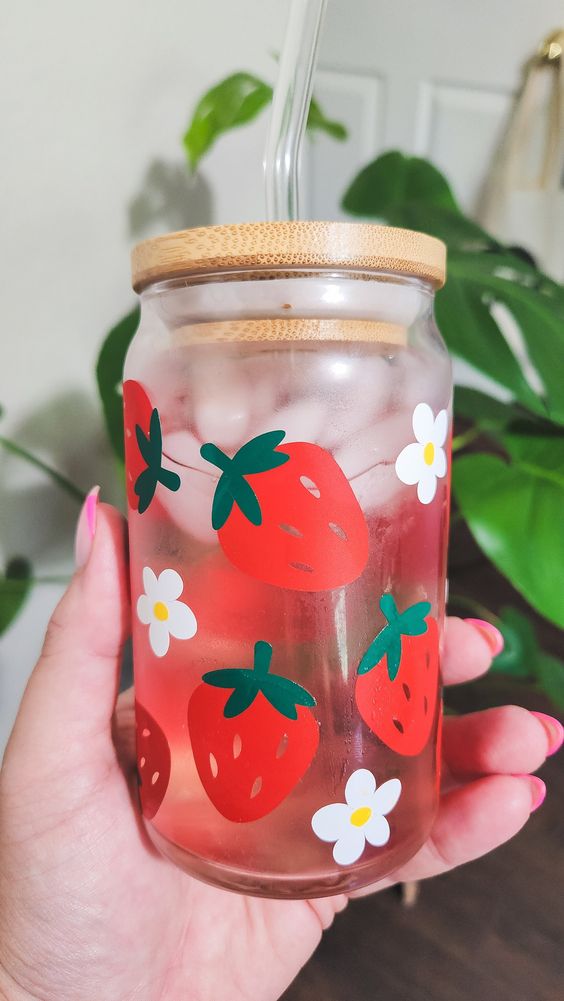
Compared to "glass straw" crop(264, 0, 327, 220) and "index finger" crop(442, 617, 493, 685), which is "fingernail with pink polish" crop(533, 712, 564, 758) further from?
"glass straw" crop(264, 0, 327, 220)

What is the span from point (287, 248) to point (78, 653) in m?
0.31

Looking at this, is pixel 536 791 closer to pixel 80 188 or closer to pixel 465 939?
pixel 465 939

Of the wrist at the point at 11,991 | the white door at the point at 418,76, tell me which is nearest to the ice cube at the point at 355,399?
the wrist at the point at 11,991

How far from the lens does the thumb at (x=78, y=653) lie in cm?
48

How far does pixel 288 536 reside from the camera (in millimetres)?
351

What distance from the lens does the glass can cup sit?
0.35 meters

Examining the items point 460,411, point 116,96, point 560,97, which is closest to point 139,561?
point 460,411

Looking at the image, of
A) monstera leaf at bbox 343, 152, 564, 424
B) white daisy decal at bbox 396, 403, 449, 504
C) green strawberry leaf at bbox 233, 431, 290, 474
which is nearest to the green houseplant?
monstera leaf at bbox 343, 152, 564, 424

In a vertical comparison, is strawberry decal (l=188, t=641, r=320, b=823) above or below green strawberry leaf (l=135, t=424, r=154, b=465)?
below

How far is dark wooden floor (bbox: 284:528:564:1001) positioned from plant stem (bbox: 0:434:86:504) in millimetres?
501

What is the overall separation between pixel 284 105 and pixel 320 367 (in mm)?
168

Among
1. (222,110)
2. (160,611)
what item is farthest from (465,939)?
(222,110)

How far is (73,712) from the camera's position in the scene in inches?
19.4

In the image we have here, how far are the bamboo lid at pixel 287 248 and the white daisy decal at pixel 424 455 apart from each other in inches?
3.1
